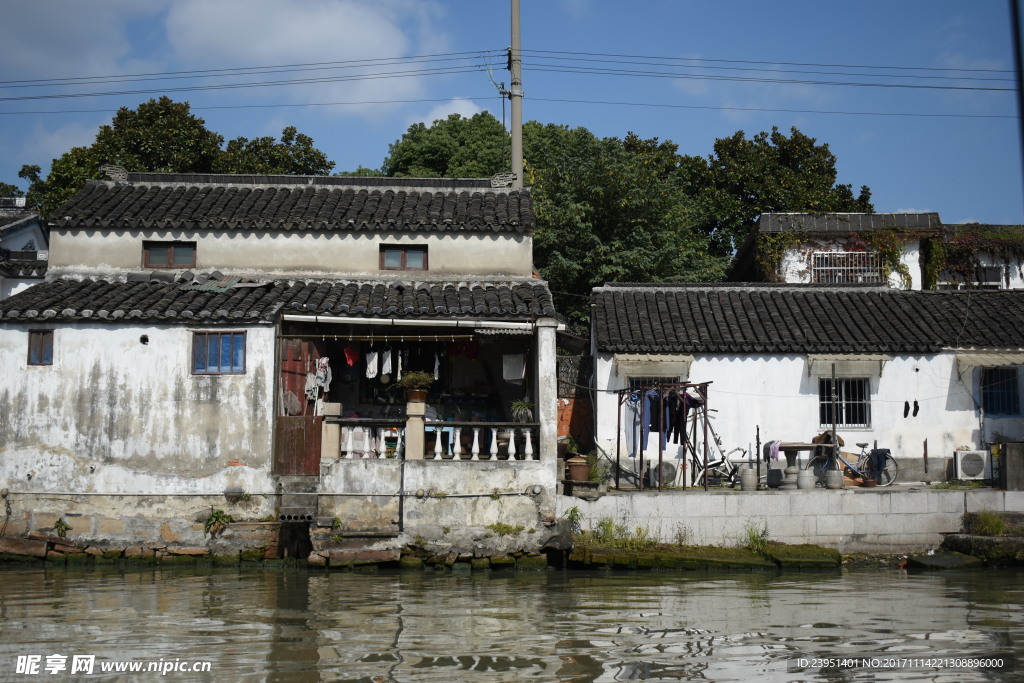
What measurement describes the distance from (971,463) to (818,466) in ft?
9.89

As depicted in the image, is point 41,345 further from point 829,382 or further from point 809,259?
point 809,259

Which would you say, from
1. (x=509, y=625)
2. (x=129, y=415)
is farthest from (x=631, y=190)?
(x=509, y=625)

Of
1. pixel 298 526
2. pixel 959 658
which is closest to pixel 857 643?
pixel 959 658

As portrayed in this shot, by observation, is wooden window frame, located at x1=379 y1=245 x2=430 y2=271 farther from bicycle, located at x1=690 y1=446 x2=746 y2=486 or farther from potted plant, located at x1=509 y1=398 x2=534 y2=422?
bicycle, located at x1=690 y1=446 x2=746 y2=486

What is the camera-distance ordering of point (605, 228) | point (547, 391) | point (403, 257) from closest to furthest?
point (547, 391)
point (403, 257)
point (605, 228)

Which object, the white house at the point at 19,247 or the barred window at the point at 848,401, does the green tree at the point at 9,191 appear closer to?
the white house at the point at 19,247

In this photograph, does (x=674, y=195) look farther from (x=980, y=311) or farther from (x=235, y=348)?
(x=235, y=348)

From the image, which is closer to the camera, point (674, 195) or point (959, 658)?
point (959, 658)

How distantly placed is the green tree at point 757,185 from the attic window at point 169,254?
53.1 feet

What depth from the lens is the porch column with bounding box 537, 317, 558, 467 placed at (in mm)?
16344

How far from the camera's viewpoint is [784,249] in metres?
25.8

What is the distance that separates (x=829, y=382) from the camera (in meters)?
19.7

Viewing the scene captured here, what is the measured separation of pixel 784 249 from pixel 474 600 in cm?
1613

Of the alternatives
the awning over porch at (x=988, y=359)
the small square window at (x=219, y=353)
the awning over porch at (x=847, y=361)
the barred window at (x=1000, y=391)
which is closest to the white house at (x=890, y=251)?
the barred window at (x=1000, y=391)
